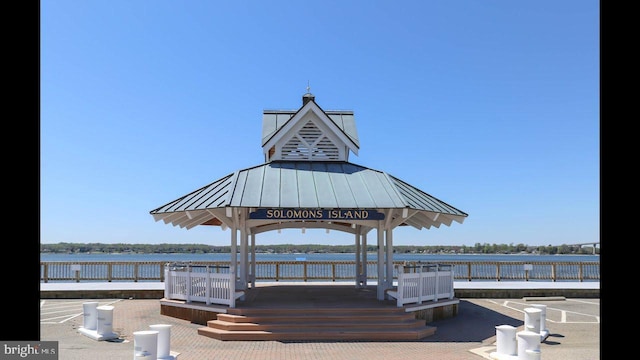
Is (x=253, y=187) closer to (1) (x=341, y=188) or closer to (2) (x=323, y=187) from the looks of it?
(2) (x=323, y=187)

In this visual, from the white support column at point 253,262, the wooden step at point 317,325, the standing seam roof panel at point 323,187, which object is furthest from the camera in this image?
the white support column at point 253,262

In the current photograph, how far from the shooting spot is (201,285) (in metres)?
16.1

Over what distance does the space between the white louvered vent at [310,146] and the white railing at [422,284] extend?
5219 millimetres

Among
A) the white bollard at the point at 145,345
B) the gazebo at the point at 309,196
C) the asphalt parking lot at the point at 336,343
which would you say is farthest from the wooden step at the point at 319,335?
the white bollard at the point at 145,345

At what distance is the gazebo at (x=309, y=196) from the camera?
15320mm

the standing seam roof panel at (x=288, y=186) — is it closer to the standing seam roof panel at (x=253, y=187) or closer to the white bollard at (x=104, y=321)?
the standing seam roof panel at (x=253, y=187)

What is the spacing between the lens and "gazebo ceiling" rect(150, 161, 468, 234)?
1530cm

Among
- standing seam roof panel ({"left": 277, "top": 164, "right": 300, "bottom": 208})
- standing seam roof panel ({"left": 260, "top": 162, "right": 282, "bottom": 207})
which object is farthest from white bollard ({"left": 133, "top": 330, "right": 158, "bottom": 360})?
standing seam roof panel ({"left": 277, "top": 164, "right": 300, "bottom": 208})

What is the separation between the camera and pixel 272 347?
12.6 m
